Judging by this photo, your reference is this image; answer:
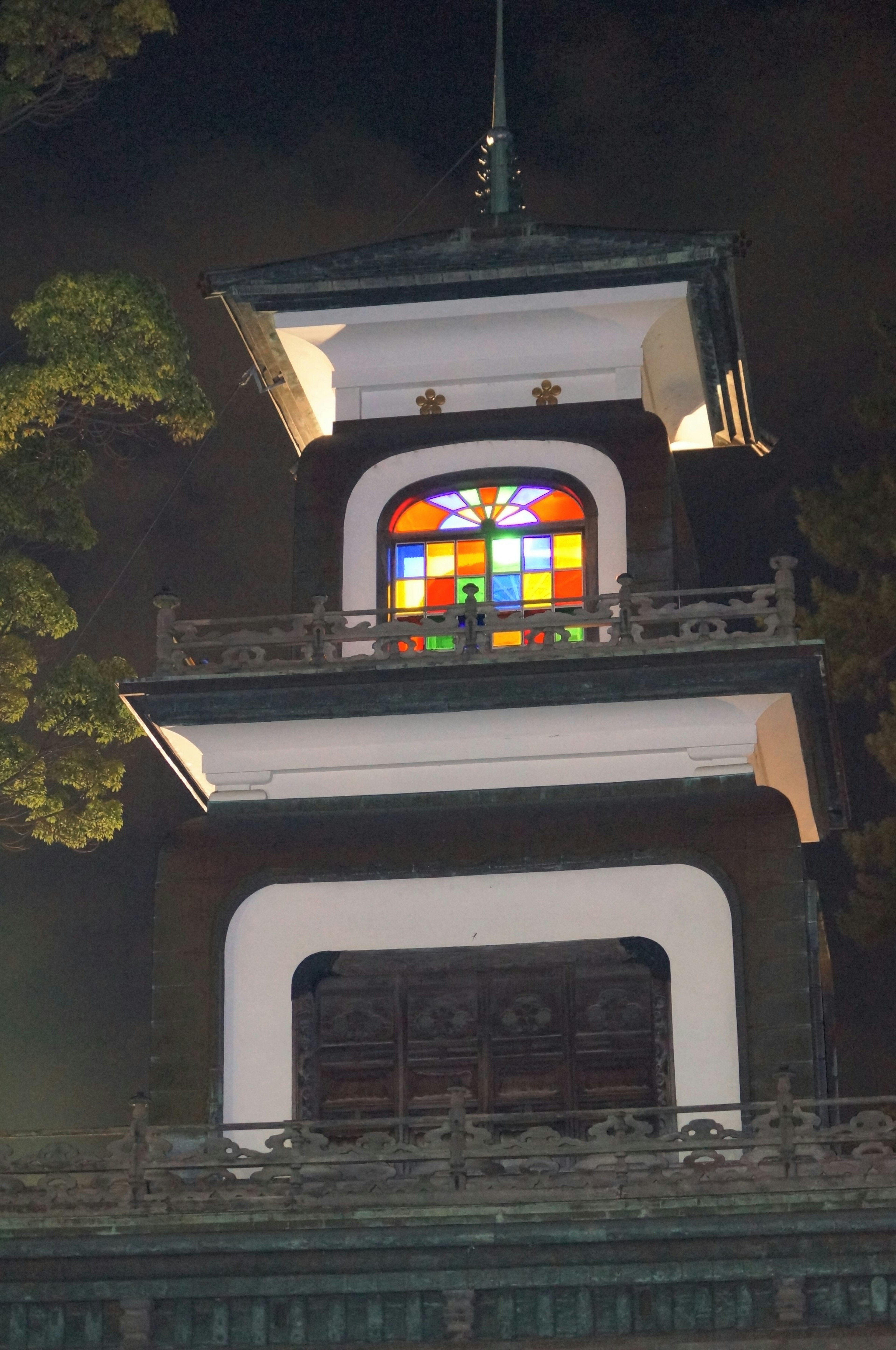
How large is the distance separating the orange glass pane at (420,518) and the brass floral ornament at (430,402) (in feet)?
3.71

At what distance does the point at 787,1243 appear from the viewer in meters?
16.9

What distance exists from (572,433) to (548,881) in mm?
5265

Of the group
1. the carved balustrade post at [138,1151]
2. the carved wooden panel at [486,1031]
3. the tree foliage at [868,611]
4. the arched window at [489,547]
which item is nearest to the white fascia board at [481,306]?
the arched window at [489,547]

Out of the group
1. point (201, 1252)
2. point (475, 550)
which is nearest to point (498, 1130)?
point (201, 1252)

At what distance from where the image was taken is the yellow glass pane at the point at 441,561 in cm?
2275

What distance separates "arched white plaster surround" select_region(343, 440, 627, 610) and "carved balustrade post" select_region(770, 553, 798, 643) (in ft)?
6.85

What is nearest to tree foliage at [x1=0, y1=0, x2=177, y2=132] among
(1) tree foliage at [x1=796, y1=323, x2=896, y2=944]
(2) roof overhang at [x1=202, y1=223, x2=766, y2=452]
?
(2) roof overhang at [x1=202, y1=223, x2=766, y2=452]

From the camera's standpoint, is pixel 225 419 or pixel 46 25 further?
pixel 225 419

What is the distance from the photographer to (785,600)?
20594 mm

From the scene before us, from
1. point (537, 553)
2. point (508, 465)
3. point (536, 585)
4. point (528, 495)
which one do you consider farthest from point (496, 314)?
point (536, 585)

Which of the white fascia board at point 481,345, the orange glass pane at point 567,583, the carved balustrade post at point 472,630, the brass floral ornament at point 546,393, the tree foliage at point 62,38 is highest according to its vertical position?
the tree foliage at point 62,38

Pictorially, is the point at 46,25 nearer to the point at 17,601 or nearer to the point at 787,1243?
the point at 17,601

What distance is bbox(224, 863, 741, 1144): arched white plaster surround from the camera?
19.8 meters

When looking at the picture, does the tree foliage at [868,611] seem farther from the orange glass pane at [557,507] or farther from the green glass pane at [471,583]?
the green glass pane at [471,583]
